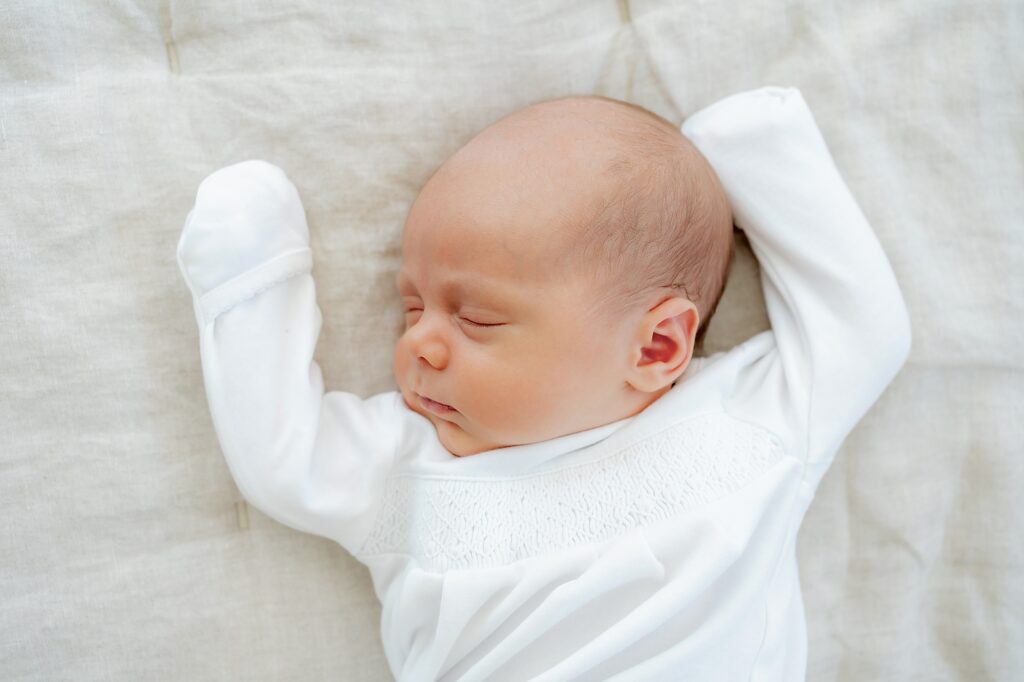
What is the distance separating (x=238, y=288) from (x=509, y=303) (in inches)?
13.7

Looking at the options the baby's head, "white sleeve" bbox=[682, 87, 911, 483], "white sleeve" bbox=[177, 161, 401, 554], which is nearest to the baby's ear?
the baby's head

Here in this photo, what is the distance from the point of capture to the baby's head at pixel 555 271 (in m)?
1.14

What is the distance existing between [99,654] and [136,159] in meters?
0.67

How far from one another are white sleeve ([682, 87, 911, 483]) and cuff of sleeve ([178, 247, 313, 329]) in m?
0.62

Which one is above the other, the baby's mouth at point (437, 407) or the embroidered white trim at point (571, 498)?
the baby's mouth at point (437, 407)

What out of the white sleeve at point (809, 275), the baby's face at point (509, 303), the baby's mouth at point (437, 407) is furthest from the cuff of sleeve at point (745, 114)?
the baby's mouth at point (437, 407)

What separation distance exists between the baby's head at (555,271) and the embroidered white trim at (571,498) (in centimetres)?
7

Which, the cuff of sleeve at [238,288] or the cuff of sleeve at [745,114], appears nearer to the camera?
the cuff of sleeve at [238,288]

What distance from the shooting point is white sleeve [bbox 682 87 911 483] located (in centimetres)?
127

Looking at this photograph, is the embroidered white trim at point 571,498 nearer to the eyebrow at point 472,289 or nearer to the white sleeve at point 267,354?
the white sleeve at point 267,354

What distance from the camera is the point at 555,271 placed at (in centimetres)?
114

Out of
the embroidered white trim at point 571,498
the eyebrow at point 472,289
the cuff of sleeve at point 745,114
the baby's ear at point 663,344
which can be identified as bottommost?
the embroidered white trim at point 571,498

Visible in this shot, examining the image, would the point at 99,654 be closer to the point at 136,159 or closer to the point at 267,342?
the point at 267,342

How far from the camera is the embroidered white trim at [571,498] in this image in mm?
1193
